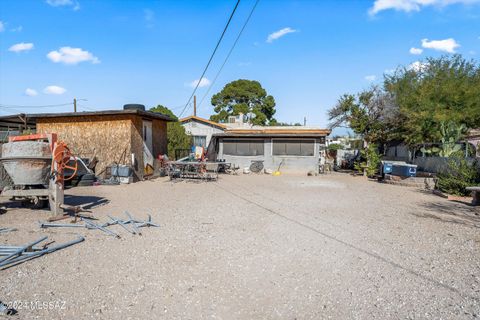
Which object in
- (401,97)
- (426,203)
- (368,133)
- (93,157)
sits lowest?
(426,203)

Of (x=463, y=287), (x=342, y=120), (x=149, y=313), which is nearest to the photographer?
(x=149, y=313)

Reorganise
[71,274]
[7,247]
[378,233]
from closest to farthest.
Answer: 1. [71,274]
2. [7,247]
3. [378,233]

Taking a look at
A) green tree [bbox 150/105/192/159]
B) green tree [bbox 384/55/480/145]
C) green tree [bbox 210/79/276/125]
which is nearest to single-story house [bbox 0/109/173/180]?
green tree [bbox 150/105/192/159]

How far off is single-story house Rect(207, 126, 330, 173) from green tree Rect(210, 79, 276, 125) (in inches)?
992

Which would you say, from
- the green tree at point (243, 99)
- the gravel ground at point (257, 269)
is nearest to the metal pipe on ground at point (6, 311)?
the gravel ground at point (257, 269)

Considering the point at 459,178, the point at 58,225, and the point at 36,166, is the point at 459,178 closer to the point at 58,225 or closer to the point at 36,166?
the point at 58,225

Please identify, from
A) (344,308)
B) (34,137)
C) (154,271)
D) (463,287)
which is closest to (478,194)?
(463,287)

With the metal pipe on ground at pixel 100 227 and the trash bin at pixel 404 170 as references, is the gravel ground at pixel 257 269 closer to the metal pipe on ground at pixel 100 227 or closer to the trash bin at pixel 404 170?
the metal pipe on ground at pixel 100 227

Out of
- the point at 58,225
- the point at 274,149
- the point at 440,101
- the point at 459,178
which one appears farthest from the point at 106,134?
the point at 440,101

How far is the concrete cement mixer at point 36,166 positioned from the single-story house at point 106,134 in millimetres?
6600

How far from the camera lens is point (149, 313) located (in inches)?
110

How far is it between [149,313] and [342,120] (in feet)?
80.5

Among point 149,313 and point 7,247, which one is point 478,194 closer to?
point 149,313

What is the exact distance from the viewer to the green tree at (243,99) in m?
46.0
